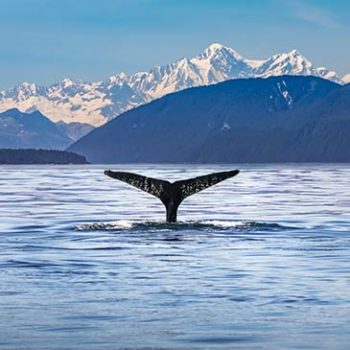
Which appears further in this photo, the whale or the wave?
the wave

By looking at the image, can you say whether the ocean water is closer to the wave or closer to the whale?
Answer: the wave

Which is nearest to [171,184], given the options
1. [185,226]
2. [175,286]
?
[185,226]

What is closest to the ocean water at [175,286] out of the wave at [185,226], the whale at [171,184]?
the wave at [185,226]

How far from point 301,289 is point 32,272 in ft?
17.6

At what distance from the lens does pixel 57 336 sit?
44.0ft

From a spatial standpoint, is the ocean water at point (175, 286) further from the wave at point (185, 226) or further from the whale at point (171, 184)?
the whale at point (171, 184)

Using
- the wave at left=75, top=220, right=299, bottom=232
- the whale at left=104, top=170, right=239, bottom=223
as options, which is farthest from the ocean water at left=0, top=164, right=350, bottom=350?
the whale at left=104, top=170, right=239, bottom=223

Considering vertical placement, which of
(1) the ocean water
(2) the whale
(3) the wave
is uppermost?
(2) the whale

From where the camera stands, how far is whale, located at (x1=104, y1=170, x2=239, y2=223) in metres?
29.4

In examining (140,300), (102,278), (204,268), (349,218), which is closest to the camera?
(140,300)

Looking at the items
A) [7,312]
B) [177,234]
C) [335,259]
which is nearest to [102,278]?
[7,312]

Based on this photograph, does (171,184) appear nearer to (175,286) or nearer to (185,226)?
(185,226)

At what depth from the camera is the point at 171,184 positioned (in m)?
30.5

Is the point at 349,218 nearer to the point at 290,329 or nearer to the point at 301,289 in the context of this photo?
the point at 301,289
